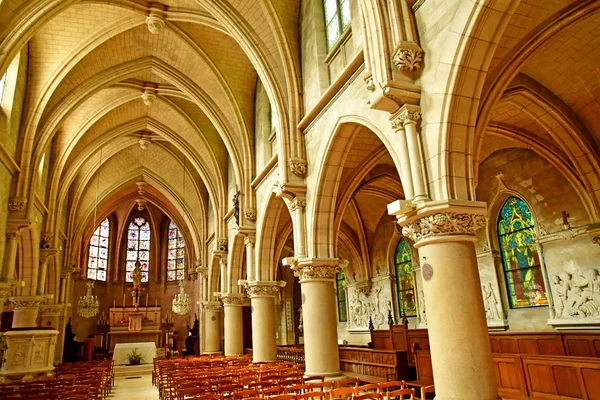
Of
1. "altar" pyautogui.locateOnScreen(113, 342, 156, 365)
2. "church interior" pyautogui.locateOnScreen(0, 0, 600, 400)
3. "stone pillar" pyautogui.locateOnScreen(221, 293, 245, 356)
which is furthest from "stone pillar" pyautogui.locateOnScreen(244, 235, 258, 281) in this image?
"altar" pyautogui.locateOnScreen(113, 342, 156, 365)

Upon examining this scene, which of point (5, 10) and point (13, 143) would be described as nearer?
point (5, 10)

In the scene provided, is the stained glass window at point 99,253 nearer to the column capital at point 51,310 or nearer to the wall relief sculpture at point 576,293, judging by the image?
the column capital at point 51,310

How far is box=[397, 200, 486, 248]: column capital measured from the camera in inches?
255

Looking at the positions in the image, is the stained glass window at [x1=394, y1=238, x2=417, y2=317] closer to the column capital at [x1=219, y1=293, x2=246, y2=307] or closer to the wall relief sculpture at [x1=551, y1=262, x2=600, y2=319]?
the column capital at [x1=219, y1=293, x2=246, y2=307]

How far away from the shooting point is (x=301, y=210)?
39.4 feet

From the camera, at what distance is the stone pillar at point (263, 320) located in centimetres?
1520

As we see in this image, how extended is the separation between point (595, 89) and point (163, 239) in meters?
34.5

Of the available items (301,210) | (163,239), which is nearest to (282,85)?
(301,210)

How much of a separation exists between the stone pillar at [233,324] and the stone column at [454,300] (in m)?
14.4

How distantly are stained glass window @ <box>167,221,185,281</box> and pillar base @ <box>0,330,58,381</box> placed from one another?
81.5 feet

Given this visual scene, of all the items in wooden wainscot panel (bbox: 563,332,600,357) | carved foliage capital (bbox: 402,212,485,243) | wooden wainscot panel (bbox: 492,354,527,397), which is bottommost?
wooden wainscot panel (bbox: 492,354,527,397)

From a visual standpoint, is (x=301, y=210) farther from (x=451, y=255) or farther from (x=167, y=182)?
(x=167, y=182)

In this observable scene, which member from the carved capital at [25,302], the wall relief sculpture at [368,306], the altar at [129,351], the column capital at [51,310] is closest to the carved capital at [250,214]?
the wall relief sculpture at [368,306]

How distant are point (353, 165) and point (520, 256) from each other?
584 centimetres
